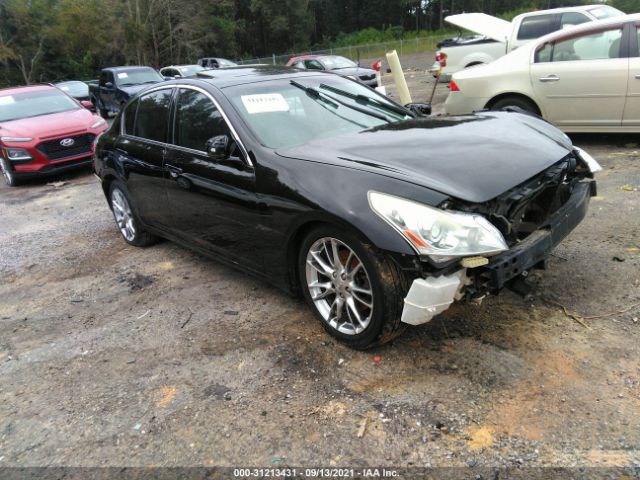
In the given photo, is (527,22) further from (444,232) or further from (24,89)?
(24,89)

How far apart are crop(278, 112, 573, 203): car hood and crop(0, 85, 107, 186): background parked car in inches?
289

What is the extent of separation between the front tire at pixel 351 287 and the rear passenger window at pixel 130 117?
270 centimetres

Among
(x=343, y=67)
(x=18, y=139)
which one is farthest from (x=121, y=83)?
(x=18, y=139)

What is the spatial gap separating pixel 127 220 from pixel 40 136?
475 cm

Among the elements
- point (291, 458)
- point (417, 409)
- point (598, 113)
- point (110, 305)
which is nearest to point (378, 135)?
point (417, 409)

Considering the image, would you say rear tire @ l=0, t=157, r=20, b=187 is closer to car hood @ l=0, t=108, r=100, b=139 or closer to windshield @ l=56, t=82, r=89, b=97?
car hood @ l=0, t=108, r=100, b=139

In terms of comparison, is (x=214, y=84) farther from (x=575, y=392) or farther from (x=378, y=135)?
Result: (x=575, y=392)

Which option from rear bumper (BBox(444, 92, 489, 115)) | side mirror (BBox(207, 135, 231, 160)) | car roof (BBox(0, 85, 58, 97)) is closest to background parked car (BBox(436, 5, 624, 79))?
rear bumper (BBox(444, 92, 489, 115))

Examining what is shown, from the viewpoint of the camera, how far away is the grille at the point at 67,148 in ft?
29.4

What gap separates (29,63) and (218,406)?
44.2 metres

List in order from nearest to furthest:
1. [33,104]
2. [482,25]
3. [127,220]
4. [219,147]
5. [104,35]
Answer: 1. [219,147]
2. [127,220]
3. [33,104]
4. [482,25]
5. [104,35]

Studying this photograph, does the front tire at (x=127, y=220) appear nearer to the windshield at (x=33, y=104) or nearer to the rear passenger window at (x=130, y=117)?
the rear passenger window at (x=130, y=117)

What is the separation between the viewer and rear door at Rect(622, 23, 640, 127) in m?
6.06

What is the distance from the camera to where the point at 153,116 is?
14.9 feet
